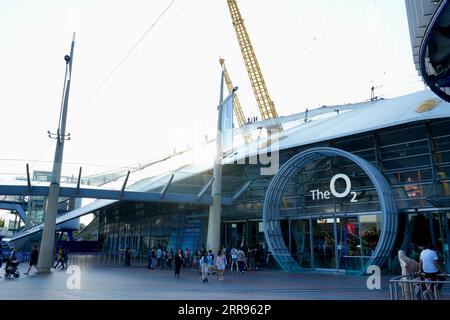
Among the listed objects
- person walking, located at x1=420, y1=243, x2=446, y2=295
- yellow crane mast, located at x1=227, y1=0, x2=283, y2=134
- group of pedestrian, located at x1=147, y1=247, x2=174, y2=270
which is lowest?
group of pedestrian, located at x1=147, y1=247, x2=174, y2=270

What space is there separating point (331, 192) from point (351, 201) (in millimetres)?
1372

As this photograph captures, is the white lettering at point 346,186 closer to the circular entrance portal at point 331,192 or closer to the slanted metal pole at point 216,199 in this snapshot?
the circular entrance portal at point 331,192

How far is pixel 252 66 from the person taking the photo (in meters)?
65.1

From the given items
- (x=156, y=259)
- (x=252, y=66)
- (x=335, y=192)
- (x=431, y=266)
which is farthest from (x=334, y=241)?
(x=252, y=66)

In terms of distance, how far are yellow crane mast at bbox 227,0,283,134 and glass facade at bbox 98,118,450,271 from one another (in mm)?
33846

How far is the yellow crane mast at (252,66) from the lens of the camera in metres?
62.2

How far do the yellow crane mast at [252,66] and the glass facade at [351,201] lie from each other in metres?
33.8

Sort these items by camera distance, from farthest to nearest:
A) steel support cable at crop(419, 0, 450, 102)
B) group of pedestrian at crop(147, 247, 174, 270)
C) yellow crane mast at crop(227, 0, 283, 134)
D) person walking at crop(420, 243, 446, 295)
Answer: yellow crane mast at crop(227, 0, 283, 134), group of pedestrian at crop(147, 247, 174, 270), person walking at crop(420, 243, 446, 295), steel support cable at crop(419, 0, 450, 102)

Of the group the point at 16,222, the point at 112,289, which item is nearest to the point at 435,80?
the point at 112,289

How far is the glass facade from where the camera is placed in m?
19.2

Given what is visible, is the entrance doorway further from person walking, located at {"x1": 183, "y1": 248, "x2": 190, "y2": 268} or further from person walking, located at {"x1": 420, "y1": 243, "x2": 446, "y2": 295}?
person walking, located at {"x1": 420, "y1": 243, "x2": 446, "y2": 295}

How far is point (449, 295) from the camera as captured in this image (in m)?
12.0

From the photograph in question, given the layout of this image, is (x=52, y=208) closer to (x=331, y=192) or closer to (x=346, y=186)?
(x=331, y=192)

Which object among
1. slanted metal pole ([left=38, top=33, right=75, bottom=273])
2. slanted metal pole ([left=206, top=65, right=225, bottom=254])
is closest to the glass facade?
slanted metal pole ([left=206, top=65, right=225, bottom=254])
